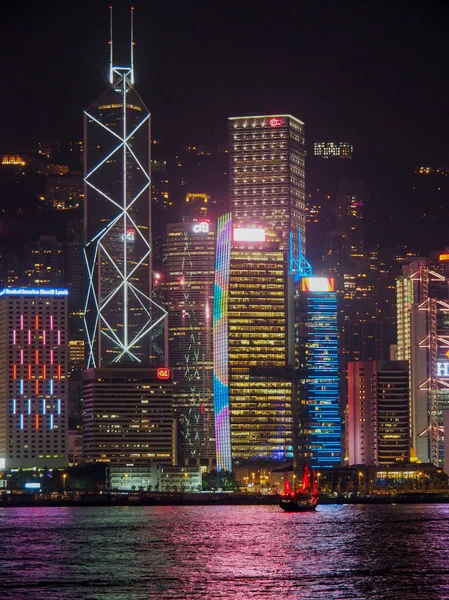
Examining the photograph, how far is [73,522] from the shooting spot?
561 ft

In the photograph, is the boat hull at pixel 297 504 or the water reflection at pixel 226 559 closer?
the water reflection at pixel 226 559

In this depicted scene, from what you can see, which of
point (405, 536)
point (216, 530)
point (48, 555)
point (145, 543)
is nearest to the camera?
point (48, 555)

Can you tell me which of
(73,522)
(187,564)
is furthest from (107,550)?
(73,522)

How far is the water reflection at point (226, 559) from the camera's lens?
309 ft

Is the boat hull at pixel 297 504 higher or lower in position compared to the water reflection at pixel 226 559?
lower

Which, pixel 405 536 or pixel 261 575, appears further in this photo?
pixel 405 536

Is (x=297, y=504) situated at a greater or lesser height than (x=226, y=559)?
lesser

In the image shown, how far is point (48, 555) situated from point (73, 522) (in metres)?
52.5

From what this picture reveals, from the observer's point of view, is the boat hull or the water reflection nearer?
the water reflection

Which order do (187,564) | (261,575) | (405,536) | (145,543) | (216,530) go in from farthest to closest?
(216,530)
(405,536)
(145,543)
(187,564)
(261,575)

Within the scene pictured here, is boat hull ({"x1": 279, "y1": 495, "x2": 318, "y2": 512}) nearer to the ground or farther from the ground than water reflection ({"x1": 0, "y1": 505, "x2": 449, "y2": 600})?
nearer to the ground

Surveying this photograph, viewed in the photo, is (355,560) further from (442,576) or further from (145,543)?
(145,543)

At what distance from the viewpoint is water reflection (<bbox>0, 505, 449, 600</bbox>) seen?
3702 inches

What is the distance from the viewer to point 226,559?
113m
